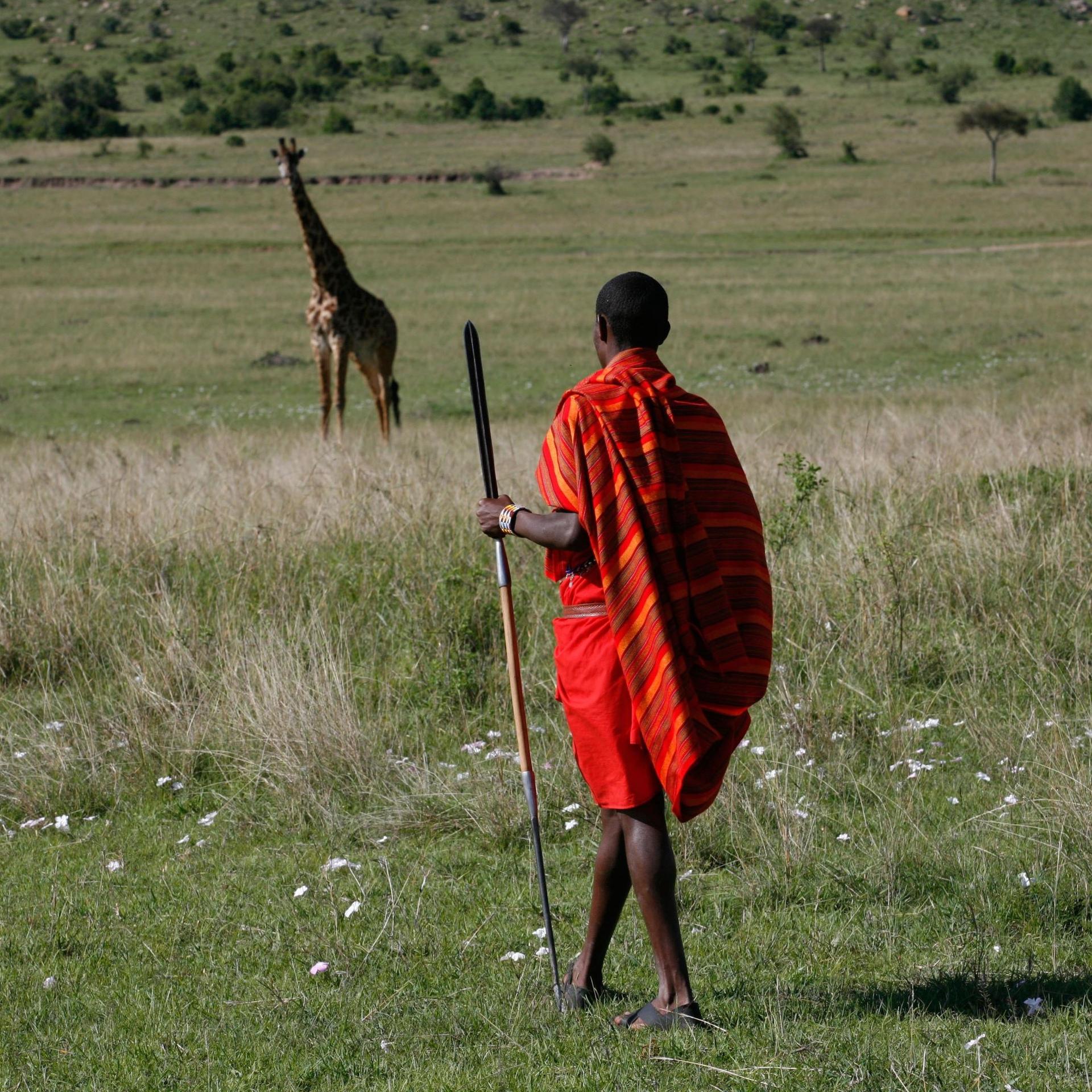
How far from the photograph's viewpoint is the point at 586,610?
3.81 m

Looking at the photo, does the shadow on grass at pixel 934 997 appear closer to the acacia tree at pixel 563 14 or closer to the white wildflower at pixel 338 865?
the white wildflower at pixel 338 865

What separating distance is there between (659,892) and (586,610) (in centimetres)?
75

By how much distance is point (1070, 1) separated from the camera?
14012 centimetres

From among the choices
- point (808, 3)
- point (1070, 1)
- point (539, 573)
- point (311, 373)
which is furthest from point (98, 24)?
point (539, 573)

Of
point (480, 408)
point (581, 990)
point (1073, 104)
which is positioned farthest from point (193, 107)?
point (581, 990)

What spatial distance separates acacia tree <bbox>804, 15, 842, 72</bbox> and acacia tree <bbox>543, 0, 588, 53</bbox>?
20.2m

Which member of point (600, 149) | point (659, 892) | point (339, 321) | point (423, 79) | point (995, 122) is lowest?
point (659, 892)

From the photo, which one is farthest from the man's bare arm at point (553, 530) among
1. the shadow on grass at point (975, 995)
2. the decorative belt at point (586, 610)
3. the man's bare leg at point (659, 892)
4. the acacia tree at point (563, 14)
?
the acacia tree at point (563, 14)

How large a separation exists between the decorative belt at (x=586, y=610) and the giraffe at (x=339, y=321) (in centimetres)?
1179

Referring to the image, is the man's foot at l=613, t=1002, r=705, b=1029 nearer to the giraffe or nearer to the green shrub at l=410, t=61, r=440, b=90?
the giraffe

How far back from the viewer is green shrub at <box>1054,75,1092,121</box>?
7238cm

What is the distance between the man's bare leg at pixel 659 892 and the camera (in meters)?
3.73

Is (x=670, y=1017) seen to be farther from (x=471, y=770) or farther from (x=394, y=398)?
(x=394, y=398)

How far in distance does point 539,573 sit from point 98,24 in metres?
132
